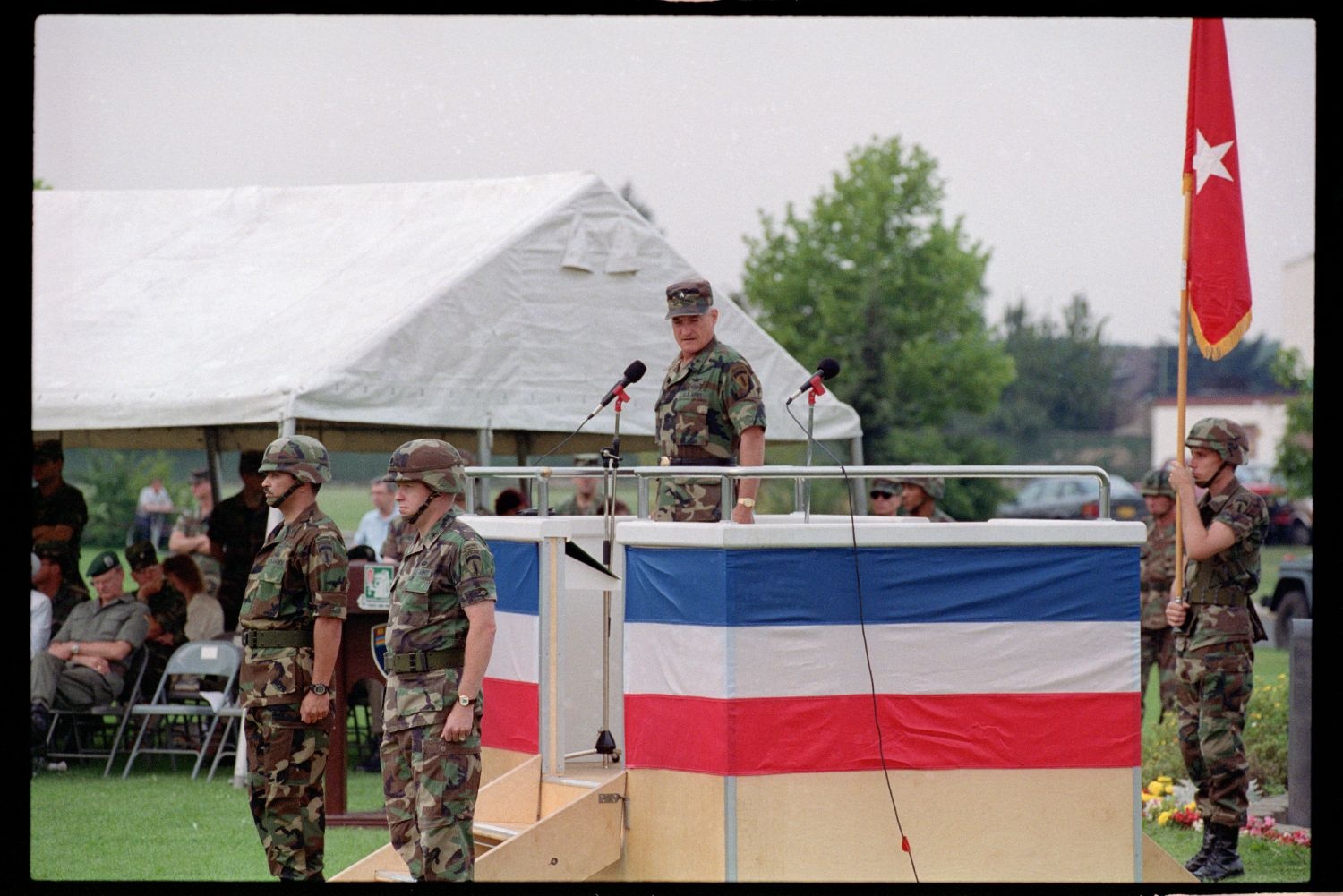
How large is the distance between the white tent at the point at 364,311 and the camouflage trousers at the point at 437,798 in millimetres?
5204

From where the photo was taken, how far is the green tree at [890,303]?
47188 millimetres

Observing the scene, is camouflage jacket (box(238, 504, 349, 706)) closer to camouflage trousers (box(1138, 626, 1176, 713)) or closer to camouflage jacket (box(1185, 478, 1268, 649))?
camouflage jacket (box(1185, 478, 1268, 649))

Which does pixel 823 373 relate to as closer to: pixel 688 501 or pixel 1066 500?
pixel 688 501

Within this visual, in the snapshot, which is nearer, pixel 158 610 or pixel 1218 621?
pixel 1218 621

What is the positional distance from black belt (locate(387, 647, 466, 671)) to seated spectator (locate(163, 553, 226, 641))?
6.73 metres

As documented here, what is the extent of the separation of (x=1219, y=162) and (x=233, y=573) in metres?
9.41

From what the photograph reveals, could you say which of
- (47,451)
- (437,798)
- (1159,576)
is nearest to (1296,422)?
(1159,576)

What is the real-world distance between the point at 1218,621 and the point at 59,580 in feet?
31.9

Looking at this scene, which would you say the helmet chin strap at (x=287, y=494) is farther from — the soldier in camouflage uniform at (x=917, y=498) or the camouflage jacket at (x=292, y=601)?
the soldier in camouflage uniform at (x=917, y=498)

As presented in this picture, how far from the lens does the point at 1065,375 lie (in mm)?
76438

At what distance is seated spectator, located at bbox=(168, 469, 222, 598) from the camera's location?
50.0 feet

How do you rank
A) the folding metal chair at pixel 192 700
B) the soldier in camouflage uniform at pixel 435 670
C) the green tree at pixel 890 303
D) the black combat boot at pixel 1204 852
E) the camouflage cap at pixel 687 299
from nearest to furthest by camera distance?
the soldier in camouflage uniform at pixel 435 670
the camouflage cap at pixel 687 299
the black combat boot at pixel 1204 852
the folding metal chair at pixel 192 700
the green tree at pixel 890 303

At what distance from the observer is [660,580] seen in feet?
24.1

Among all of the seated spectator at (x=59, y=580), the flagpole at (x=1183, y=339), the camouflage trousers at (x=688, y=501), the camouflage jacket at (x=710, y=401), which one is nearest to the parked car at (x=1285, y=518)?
the seated spectator at (x=59, y=580)
